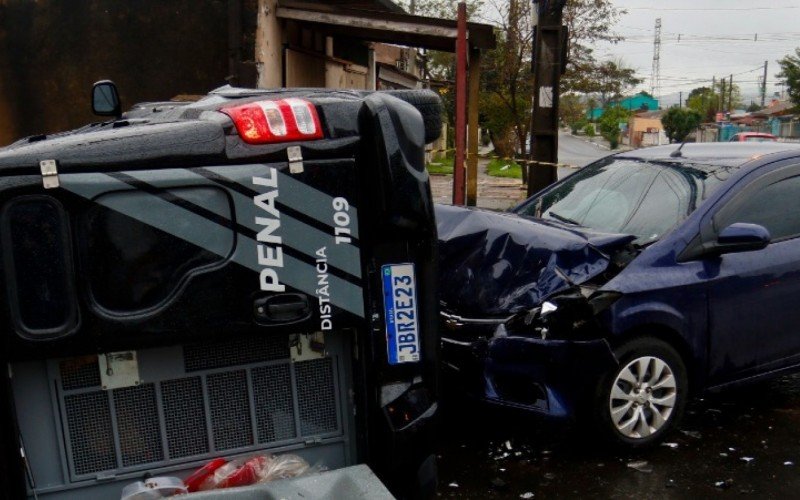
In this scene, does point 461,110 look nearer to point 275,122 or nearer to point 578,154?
point 275,122

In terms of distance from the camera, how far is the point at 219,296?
2.55m

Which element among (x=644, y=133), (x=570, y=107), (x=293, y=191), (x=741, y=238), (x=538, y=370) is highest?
(x=570, y=107)

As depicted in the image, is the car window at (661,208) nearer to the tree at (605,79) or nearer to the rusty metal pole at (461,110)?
the rusty metal pole at (461,110)

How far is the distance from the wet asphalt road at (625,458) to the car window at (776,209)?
127 centimetres

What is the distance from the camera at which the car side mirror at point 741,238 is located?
4578 mm

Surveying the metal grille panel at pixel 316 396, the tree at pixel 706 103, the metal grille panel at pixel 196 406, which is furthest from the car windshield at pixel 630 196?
the tree at pixel 706 103

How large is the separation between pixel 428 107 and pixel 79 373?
1621 mm

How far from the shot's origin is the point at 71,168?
94.6 inches

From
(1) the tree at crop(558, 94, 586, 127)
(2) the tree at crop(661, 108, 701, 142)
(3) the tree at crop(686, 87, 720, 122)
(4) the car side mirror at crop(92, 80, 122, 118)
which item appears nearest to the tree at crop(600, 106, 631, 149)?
(2) the tree at crop(661, 108, 701, 142)

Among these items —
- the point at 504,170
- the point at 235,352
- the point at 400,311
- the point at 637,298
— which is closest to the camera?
the point at 235,352

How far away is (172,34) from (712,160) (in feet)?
27.0

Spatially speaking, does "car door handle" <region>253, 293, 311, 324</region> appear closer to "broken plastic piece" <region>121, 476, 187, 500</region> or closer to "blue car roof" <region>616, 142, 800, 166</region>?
"broken plastic piece" <region>121, 476, 187, 500</region>

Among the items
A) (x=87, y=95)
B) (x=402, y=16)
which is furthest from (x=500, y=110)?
(x=87, y=95)

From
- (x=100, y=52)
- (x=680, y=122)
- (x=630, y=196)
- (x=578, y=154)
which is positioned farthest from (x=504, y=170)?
(x=680, y=122)
